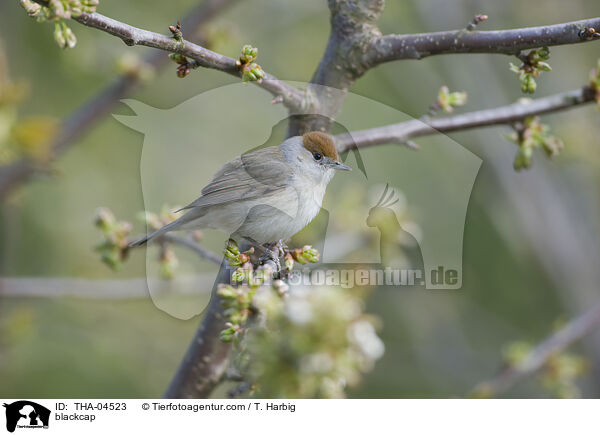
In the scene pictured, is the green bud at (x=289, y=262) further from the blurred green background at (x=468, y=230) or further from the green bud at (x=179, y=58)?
the blurred green background at (x=468, y=230)

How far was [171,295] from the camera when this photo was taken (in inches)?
106

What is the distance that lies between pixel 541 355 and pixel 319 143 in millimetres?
2127

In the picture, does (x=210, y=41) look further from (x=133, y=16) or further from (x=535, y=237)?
(x=535, y=237)

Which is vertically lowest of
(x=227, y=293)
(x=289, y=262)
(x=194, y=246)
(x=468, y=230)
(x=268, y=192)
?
(x=227, y=293)

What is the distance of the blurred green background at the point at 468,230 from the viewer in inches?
173

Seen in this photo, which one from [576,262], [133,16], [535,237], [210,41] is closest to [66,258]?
[133,16]

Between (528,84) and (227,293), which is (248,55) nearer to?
(227,293)

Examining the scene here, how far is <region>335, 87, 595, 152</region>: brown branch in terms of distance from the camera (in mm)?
2434

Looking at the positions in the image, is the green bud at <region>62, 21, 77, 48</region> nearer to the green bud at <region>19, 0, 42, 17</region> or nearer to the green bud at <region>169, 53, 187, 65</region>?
the green bud at <region>19, 0, 42, 17</region>

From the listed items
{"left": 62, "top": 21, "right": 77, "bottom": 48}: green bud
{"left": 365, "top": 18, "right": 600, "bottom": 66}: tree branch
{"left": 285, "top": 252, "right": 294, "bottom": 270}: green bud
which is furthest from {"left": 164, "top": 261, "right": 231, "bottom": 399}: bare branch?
{"left": 365, "top": 18, "right": 600, "bottom": 66}: tree branch

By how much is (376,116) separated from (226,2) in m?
1.53

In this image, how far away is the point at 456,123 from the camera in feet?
8.41
